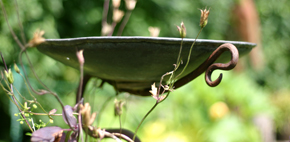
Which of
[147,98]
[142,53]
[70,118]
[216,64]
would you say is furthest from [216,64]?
[147,98]

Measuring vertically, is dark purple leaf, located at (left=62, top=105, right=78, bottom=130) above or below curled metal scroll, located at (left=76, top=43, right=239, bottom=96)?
below

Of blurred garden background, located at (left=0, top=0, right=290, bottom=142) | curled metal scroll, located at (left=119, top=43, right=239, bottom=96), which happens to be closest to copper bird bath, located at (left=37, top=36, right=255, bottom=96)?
curled metal scroll, located at (left=119, top=43, right=239, bottom=96)

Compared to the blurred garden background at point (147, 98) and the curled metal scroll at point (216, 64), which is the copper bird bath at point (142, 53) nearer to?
the curled metal scroll at point (216, 64)

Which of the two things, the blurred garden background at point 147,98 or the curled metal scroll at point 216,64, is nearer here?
the curled metal scroll at point 216,64

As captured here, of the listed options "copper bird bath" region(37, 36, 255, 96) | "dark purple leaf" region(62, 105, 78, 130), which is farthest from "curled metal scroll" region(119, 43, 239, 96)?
"dark purple leaf" region(62, 105, 78, 130)

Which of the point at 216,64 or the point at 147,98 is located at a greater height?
the point at 216,64

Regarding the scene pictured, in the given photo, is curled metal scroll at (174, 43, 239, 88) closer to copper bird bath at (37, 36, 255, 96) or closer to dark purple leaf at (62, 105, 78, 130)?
copper bird bath at (37, 36, 255, 96)

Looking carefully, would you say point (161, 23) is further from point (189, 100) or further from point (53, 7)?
point (53, 7)

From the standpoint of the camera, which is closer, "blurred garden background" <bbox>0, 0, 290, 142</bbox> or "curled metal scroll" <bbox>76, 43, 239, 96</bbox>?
"curled metal scroll" <bbox>76, 43, 239, 96</bbox>

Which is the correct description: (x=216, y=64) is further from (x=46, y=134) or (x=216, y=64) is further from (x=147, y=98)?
(x=147, y=98)

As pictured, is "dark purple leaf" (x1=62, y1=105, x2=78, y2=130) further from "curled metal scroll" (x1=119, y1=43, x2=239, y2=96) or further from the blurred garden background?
the blurred garden background

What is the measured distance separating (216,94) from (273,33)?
3.15 m

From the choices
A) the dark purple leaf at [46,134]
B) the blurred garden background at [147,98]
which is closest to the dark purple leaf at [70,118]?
the dark purple leaf at [46,134]

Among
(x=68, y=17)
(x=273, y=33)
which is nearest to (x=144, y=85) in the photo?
(x=68, y=17)
